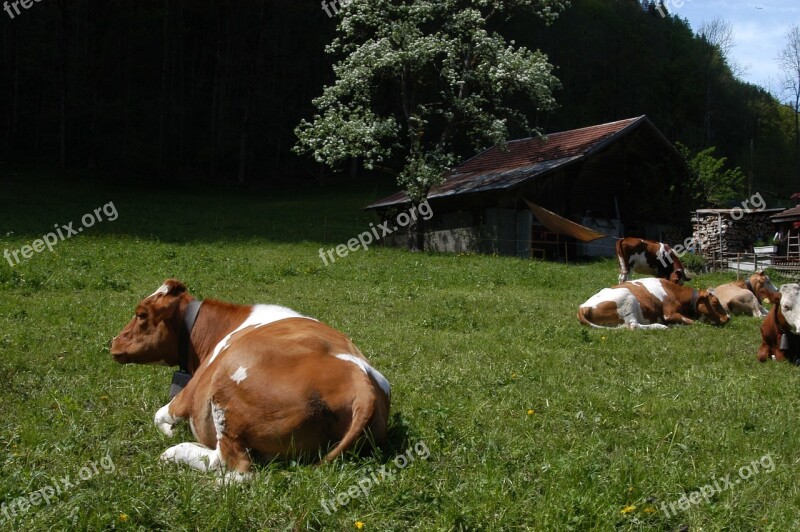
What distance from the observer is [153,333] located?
251 inches

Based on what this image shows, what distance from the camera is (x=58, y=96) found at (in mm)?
53656

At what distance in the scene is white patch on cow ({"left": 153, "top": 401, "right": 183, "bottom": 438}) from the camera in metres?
5.48

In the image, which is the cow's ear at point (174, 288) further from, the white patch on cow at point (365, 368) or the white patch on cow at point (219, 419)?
the white patch on cow at point (365, 368)

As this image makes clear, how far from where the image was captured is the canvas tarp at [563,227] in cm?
2787

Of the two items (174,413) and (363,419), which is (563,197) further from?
(363,419)

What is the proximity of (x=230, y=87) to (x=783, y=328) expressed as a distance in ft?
199

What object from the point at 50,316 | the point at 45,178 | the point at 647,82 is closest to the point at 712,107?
the point at 647,82

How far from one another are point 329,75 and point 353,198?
19332 mm

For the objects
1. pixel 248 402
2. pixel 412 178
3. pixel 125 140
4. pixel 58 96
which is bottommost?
pixel 248 402

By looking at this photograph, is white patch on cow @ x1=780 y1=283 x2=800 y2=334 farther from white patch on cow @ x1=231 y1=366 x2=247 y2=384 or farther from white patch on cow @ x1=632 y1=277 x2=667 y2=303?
white patch on cow @ x1=231 y1=366 x2=247 y2=384

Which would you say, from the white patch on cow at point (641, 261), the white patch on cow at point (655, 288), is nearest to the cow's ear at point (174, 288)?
the white patch on cow at point (655, 288)

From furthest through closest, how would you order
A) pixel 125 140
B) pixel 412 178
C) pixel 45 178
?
pixel 125 140
pixel 45 178
pixel 412 178

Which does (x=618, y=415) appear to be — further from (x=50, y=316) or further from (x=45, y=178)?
(x=45, y=178)

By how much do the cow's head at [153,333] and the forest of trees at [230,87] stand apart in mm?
46161
